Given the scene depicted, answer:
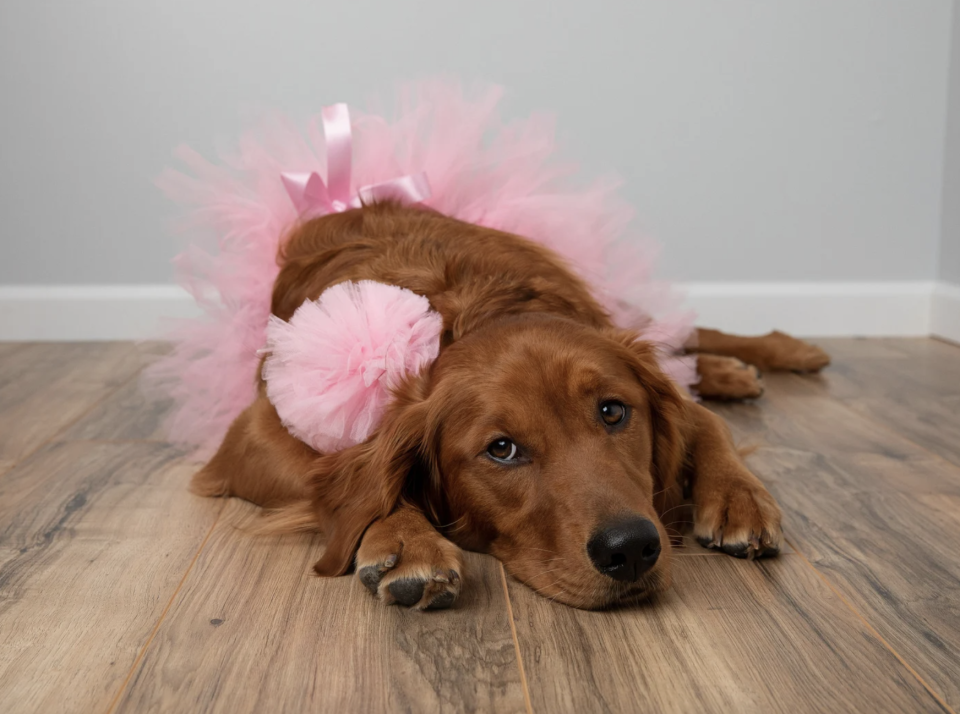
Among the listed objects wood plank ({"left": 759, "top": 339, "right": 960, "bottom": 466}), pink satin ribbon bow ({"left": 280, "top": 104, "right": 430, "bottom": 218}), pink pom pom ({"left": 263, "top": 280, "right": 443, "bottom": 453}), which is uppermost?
pink satin ribbon bow ({"left": 280, "top": 104, "right": 430, "bottom": 218})

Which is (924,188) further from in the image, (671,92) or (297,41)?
(297,41)

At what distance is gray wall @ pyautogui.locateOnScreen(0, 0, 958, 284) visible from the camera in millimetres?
4082

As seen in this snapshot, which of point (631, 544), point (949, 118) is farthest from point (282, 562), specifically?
point (949, 118)

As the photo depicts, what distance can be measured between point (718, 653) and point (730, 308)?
9.99ft

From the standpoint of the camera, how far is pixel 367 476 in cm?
199

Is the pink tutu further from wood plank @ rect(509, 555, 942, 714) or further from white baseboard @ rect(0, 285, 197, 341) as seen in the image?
white baseboard @ rect(0, 285, 197, 341)

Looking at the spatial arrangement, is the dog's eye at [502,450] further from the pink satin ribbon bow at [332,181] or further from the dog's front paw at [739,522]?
the pink satin ribbon bow at [332,181]

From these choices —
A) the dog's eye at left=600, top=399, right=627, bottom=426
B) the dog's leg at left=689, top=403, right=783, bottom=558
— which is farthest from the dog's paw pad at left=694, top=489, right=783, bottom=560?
the dog's eye at left=600, top=399, right=627, bottom=426

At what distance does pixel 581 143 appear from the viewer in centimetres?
419

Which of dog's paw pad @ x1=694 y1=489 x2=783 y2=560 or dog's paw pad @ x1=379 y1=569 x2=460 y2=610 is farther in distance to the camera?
dog's paw pad @ x1=694 y1=489 x2=783 y2=560

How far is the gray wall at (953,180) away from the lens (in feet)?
13.4

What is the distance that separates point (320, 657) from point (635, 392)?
2.78 feet

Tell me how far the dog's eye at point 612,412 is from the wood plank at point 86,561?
930 millimetres

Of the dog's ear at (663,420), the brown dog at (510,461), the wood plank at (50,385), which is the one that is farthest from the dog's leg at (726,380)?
the wood plank at (50,385)
